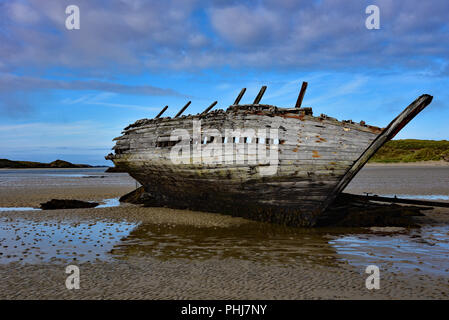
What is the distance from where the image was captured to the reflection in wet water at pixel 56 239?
24.4ft

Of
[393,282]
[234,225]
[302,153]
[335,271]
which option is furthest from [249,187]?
[393,282]

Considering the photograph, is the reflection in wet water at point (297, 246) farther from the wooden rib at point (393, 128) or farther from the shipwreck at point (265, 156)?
the wooden rib at point (393, 128)

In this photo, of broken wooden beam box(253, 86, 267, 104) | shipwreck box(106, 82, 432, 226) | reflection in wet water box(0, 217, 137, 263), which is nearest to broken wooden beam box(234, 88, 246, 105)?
shipwreck box(106, 82, 432, 226)

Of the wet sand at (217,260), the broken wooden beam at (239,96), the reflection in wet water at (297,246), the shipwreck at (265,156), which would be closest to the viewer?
the wet sand at (217,260)

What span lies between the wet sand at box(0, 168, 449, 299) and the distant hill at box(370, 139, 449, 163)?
64.0m

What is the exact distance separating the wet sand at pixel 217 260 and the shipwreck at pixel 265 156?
871 mm

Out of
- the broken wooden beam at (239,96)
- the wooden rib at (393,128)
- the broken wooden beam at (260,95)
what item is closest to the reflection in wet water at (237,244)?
the wooden rib at (393,128)

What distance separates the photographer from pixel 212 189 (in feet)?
40.2

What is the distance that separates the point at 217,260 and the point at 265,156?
3926mm

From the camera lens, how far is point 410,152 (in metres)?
91.0

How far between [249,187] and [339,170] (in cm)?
280

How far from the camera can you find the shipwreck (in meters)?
9.20

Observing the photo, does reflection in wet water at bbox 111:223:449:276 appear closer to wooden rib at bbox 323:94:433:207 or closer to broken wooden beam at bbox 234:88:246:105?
wooden rib at bbox 323:94:433:207
